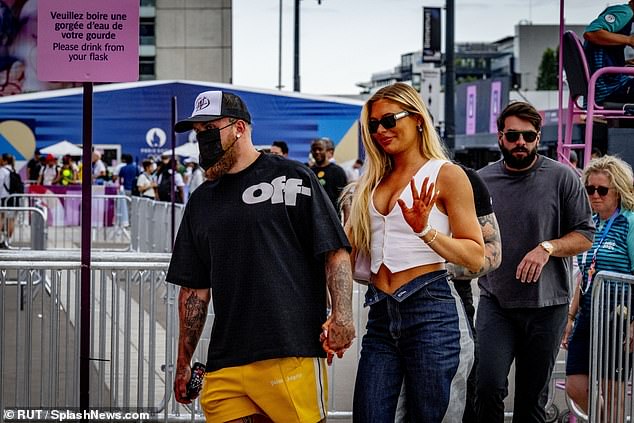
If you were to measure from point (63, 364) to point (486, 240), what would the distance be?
3674 millimetres

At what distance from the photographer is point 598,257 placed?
21.3 feet

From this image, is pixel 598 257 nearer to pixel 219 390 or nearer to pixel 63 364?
pixel 219 390

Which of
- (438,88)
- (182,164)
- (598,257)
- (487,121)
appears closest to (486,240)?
(598,257)

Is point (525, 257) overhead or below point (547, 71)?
below

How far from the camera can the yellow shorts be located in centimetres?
464

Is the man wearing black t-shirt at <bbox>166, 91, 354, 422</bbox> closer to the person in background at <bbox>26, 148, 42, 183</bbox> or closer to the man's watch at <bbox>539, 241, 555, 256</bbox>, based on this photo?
the man's watch at <bbox>539, 241, 555, 256</bbox>

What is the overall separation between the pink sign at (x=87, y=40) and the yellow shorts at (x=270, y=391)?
1.96 m

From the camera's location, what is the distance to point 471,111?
45281 millimetres

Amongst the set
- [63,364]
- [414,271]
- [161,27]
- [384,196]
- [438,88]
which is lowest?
[63,364]

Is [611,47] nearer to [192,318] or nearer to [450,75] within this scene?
[192,318]

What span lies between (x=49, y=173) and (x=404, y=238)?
26.4 meters

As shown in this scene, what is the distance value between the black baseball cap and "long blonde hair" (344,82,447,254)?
0.54m

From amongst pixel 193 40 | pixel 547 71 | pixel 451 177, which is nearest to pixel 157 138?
pixel 193 40

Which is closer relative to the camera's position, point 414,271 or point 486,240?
point 414,271
